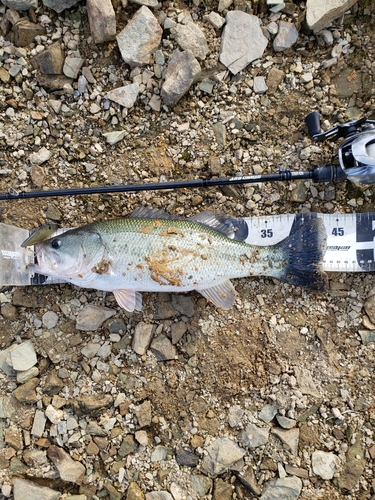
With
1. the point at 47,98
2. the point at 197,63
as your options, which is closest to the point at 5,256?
the point at 47,98

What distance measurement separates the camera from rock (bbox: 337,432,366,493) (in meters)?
3.86

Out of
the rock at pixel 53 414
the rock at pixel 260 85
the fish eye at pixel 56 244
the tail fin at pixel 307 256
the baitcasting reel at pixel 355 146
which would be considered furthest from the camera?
the rock at pixel 260 85

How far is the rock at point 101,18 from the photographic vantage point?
394cm

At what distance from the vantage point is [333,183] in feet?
13.5

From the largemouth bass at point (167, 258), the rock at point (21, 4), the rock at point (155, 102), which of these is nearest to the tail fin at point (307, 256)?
the largemouth bass at point (167, 258)

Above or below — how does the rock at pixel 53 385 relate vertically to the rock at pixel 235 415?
above

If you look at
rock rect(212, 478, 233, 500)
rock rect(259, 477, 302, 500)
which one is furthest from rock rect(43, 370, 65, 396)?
rock rect(259, 477, 302, 500)

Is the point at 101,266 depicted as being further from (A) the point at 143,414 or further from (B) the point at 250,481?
(B) the point at 250,481

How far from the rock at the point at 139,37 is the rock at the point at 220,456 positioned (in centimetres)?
406

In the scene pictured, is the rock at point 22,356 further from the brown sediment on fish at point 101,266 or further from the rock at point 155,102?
the rock at point 155,102

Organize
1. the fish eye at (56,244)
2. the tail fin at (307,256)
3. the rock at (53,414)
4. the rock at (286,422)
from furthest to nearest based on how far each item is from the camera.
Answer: the rock at (53,414) → the rock at (286,422) → the tail fin at (307,256) → the fish eye at (56,244)

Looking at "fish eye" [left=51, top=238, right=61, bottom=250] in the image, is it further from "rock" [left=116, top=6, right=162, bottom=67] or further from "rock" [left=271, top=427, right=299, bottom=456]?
"rock" [left=271, top=427, right=299, bottom=456]

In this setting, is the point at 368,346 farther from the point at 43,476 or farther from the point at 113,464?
the point at 43,476

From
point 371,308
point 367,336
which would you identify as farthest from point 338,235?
point 367,336
